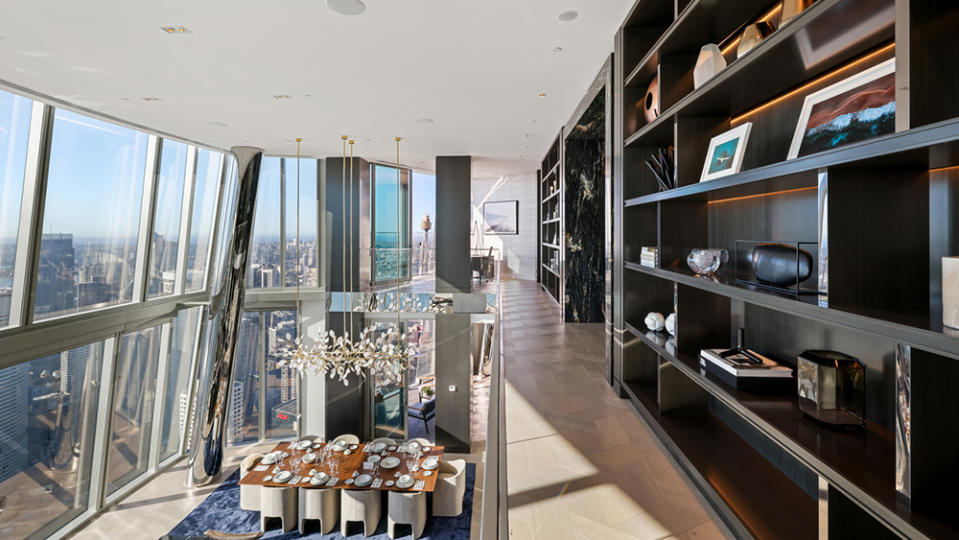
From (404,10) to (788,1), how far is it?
7.60 feet

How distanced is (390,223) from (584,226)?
549 cm

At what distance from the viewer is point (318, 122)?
5910 millimetres

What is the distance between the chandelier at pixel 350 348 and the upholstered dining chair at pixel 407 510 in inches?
84.0

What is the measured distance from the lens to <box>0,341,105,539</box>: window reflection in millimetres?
4801

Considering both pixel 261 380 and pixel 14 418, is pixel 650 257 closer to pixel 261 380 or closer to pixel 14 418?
pixel 14 418

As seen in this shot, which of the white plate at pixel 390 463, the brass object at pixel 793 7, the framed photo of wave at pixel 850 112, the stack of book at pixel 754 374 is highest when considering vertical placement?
the brass object at pixel 793 7

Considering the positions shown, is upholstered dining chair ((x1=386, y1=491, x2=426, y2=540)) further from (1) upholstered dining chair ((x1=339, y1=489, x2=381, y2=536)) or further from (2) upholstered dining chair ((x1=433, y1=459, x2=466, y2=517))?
(2) upholstered dining chair ((x1=433, y1=459, x2=466, y2=517))

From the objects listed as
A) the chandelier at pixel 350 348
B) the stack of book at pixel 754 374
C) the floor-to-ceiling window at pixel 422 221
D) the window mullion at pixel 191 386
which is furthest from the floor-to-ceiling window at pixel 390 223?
the stack of book at pixel 754 374

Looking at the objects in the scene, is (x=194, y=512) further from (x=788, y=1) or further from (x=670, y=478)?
(x=788, y=1)

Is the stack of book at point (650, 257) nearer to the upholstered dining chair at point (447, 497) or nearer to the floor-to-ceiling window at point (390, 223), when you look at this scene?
the upholstered dining chair at point (447, 497)

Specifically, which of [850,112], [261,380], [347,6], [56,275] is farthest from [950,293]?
[261,380]

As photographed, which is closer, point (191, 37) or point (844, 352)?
point (844, 352)

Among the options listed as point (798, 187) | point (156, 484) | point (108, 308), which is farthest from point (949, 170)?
point (156, 484)

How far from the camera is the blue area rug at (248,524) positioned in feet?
19.6
